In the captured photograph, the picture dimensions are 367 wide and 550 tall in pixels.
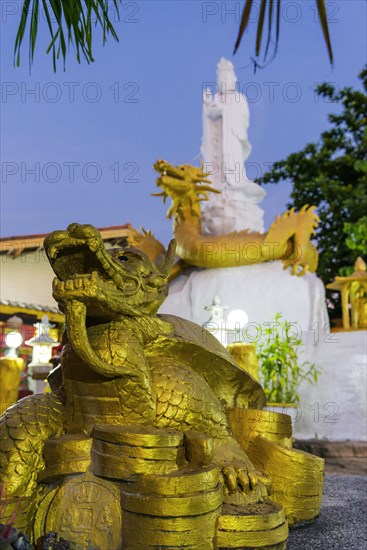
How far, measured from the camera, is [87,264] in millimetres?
1537

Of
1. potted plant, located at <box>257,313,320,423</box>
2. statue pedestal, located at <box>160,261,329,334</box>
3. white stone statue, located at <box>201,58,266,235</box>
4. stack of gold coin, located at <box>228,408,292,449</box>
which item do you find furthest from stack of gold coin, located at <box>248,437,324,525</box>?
white stone statue, located at <box>201,58,266,235</box>

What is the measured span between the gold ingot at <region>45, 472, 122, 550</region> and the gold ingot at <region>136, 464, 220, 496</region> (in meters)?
0.10

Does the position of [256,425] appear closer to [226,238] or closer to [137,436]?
[137,436]

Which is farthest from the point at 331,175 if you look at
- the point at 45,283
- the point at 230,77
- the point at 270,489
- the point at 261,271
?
the point at 270,489

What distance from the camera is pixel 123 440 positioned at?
1.42m

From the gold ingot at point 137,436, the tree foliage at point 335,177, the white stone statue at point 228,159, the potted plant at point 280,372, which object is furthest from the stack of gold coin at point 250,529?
the tree foliage at point 335,177

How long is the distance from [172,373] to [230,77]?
725cm

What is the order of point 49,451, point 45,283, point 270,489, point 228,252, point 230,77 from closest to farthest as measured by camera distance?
point 49,451 < point 270,489 < point 228,252 < point 230,77 < point 45,283

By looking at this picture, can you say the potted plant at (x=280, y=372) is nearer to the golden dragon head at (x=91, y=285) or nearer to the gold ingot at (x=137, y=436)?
the golden dragon head at (x=91, y=285)

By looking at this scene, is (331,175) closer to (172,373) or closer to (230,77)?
(230,77)

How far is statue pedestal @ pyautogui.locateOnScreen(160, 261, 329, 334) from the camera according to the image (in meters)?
6.18

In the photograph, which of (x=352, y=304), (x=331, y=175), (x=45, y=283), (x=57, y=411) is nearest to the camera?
(x=57, y=411)

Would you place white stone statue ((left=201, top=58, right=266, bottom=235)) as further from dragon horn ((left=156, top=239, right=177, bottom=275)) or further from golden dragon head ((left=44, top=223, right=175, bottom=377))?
golden dragon head ((left=44, top=223, right=175, bottom=377))

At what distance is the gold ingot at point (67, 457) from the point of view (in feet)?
4.76
